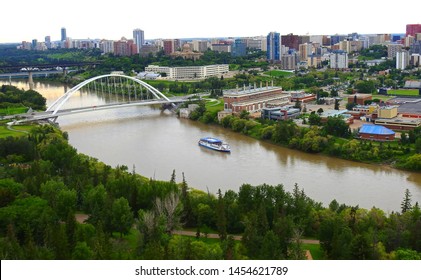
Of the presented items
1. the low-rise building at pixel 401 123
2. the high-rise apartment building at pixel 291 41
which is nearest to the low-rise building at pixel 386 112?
the low-rise building at pixel 401 123

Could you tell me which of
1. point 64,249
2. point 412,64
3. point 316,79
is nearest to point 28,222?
point 64,249

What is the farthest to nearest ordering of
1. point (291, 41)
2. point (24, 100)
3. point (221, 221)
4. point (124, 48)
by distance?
1. point (124, 48)
2. point (291, 41)
3. point (24, 100)
4. point (221, 221)

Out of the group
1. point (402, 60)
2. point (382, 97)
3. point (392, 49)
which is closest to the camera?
point (382, 97)

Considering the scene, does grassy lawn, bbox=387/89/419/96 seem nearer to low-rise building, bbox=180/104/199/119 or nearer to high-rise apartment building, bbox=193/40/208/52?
low-rise building, bbox=180/104/199/119

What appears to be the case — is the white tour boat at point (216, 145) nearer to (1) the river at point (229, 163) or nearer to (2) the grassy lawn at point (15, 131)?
(1) the river at point (229, 163)

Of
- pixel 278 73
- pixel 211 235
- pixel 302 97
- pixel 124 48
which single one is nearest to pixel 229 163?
pixel 211 235

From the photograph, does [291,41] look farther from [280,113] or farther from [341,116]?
[341,116]

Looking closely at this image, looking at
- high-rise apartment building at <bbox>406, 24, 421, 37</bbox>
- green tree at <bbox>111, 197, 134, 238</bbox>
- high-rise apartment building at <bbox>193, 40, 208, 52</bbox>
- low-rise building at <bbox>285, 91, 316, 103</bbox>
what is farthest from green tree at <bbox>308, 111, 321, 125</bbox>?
high-rise apartment building at <bbox>193, 40, 208, 52</bbox>
